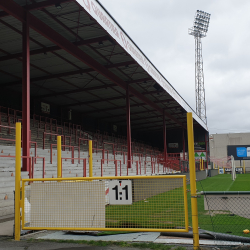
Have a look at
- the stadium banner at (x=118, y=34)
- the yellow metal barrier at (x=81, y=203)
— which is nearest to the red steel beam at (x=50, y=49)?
the stadium banner at (x=118, y=34)

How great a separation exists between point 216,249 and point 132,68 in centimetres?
1719

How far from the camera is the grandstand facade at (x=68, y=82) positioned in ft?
42.7

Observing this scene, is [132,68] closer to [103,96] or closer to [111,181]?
[103,96]

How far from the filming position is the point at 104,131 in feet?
135

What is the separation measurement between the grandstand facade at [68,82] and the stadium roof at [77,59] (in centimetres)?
4

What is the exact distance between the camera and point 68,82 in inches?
954

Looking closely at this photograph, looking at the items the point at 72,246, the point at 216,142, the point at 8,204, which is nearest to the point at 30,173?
the point at 8,204

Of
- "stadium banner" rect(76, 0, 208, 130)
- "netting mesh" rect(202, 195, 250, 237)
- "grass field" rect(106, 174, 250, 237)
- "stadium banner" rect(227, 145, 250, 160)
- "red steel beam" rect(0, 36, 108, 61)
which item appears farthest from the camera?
"stadium banner" rect(227, 145, 250, 160)

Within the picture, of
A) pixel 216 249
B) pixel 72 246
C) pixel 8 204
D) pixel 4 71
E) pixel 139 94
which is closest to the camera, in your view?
pixel 216 249

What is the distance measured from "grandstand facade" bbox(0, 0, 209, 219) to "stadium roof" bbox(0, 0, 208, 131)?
0.13ft

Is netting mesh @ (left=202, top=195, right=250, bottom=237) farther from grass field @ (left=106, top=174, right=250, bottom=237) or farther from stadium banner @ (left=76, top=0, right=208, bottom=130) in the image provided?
stadium banner @ (left=76, top=0, right=208, bottom=130)

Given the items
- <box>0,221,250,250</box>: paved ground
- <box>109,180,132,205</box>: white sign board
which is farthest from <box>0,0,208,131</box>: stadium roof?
<box>0,221,250,250</box>: paved ground

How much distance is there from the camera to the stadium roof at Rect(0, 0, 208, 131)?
13.8 metres

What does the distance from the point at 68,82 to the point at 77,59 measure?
511cm
